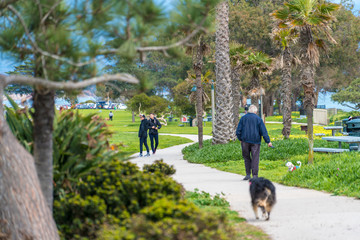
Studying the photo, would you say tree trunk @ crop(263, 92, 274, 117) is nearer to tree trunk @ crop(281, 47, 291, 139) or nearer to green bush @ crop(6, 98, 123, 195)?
tree trunk @ crop(281, 47, 291, 139)

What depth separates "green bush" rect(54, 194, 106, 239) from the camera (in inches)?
194

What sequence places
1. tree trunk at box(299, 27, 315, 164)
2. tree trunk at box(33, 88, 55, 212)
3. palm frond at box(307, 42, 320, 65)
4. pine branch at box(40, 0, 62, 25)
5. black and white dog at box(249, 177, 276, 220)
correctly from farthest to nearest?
1. tree trunk at box(299, 27, 315, 164)
2. palm frond at box(307, 42, 320, 65)
3. black and white dog at box(249, 177, 276, 220)
4. tree trunk at box(33, 88, 55, 212)
5. pine branch at box(40, 0, 62, 25)

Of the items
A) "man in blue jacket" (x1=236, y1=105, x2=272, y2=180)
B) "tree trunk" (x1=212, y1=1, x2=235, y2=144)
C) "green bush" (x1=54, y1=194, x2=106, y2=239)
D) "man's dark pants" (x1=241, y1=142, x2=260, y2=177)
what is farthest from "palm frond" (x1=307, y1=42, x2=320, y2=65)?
"green bush" (x1=54, y1=194, x2=106, y2=239)

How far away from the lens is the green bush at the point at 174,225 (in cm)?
351

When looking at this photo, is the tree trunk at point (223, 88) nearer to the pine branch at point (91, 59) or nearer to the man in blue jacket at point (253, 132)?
the man in blue jacket at point (253, 132)

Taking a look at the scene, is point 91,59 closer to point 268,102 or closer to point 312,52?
point 312,52

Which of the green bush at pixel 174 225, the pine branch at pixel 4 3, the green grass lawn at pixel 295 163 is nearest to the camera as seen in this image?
the green bush at pixel 174 225

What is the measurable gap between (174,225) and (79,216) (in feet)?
6.08

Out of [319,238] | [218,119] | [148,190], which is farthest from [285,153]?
[148,190]

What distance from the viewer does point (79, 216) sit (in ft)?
16.7

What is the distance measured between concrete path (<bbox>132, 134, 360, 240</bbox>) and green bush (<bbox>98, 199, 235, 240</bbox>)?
7.60ft

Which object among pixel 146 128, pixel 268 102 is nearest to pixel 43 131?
pixel 146 128

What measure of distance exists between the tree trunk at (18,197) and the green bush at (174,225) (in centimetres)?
69

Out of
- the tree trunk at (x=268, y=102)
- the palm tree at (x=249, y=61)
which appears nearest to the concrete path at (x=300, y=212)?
the palm tree at (x=249, y=61)
